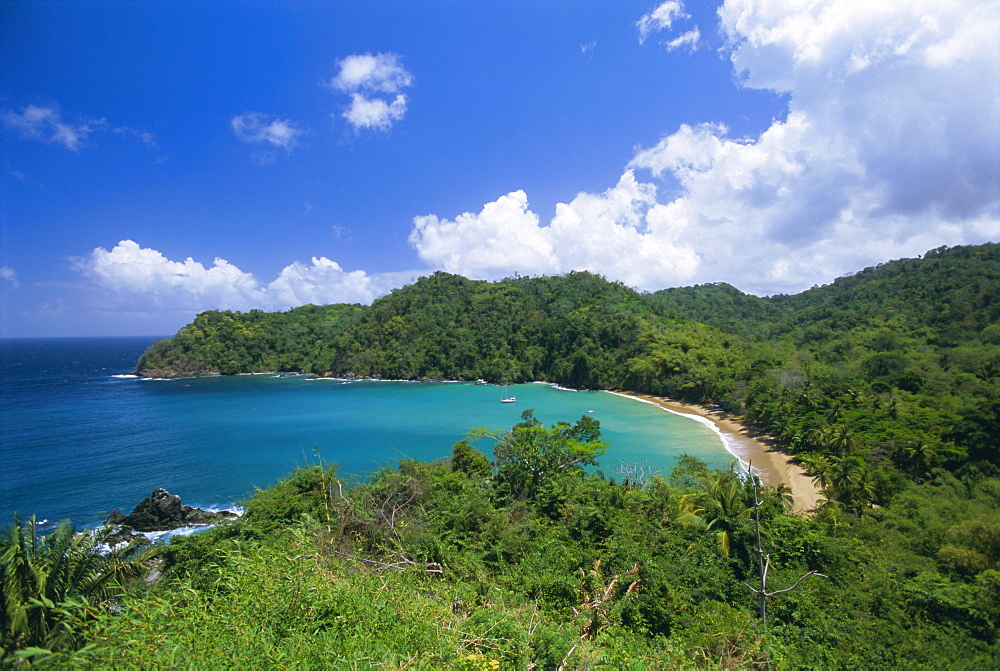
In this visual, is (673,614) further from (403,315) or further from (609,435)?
(403,315)

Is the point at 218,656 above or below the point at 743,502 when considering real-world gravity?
above

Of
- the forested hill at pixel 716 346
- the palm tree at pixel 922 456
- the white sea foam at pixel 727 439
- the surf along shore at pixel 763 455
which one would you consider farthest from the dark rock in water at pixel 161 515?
the forested hill at pixel 716 346

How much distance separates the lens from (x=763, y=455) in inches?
1003

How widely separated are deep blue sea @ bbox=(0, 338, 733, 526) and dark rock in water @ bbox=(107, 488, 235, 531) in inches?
56.1

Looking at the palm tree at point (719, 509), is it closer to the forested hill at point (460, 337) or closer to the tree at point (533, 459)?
the tree at point (533, 459)

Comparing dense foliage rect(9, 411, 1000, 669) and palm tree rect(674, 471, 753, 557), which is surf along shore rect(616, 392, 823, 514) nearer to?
dense foliage rect(9, 411, 1000, 669)

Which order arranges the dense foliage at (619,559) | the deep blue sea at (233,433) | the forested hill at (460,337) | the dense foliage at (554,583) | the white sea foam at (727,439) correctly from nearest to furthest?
the dense foliage at (554,583)
the dense foliage at (619,559)
the deep blue sea at (233,433)
the white sea foam at (727,439)
the forested hill at (460,337)

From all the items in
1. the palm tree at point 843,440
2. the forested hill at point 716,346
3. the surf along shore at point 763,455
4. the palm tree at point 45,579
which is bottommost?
the surf along shore at point 763,455

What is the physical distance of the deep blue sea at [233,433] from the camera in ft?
69.4

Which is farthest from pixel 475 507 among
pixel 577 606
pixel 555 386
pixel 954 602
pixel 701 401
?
pixel 555 386

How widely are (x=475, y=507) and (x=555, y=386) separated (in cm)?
4669

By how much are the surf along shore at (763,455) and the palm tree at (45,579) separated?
19359 millimetres

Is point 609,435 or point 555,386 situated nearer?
point 609,435

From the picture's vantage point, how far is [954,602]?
6668mm
